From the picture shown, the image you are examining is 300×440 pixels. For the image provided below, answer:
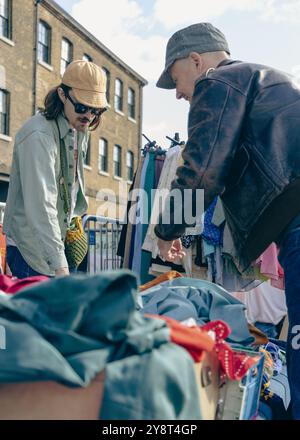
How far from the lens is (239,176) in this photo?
250 centimetres

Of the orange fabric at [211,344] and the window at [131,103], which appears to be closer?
the orange fabric at [211,344]

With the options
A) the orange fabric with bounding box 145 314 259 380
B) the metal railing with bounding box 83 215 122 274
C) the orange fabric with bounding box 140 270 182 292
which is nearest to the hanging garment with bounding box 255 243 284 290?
the orange fabric with bounding box 140 270 182 292

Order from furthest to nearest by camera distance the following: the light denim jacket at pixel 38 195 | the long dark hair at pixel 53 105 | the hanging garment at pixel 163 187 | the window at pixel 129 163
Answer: the window at pixel 129 163
the hanging garment at pixel 163 187
the long dark hair at pixel 53 105
the light denim jacket at pixel 38 195

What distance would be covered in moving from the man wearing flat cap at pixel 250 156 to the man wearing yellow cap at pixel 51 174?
835mm

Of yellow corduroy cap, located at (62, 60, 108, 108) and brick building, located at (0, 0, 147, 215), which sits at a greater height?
brick building, located at (0, 0, 147, 215)

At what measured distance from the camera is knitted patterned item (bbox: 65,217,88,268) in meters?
3.61

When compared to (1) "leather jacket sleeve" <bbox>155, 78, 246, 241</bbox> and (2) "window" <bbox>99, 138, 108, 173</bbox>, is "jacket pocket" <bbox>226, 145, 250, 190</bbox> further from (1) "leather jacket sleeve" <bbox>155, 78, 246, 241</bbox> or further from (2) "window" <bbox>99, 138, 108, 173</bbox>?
(2) "window" <bbox>99, 138, 108, 173</bbox>

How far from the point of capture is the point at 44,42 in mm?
20984

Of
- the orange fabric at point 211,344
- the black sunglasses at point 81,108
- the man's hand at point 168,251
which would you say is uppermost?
the black sunglasses at point 81,108

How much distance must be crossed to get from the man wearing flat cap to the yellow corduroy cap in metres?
1.07

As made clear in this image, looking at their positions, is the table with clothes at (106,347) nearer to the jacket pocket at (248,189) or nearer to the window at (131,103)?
the jacket pocket at (248,189)

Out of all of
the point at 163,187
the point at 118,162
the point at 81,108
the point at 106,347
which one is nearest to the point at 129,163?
the point at 118,162

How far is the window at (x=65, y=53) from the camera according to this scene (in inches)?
878

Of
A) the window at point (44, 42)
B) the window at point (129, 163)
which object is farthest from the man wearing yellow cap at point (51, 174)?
the window at point (129, 163)
